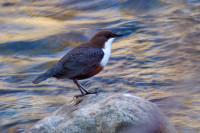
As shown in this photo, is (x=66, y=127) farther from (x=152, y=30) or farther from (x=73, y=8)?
(x=73, y=8)

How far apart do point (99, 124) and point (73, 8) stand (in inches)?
293

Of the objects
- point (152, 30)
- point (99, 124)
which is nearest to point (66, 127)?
point (99, 124)

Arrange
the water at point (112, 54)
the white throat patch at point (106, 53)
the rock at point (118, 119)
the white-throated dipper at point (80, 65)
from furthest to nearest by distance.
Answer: the water at point (112, 54) → the white throat patch at point (106, 53) → the white-throated dipper at point (80, 65) → the rock at point (118, 119)

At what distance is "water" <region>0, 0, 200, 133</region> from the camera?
5.20 metres

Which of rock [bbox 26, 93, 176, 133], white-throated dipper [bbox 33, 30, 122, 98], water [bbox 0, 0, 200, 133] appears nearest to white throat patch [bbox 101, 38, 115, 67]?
white-throated dipper [bbox 33, 30, 122, 98]

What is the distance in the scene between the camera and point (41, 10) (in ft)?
33.1

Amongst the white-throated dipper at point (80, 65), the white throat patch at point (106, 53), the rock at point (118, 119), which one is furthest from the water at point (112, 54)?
the white-throated dipper at point (80, 65)

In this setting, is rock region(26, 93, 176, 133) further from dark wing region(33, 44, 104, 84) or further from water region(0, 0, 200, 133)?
dark wing region(33, 44, 104, 84)

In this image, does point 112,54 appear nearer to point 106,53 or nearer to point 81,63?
point 106,53

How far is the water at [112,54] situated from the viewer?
5203mm

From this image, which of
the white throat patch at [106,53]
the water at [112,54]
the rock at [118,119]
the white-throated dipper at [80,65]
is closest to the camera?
the rock at [118,119]

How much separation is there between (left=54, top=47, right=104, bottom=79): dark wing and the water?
0.87 meters

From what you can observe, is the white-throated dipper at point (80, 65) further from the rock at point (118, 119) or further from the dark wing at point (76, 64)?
the rock at point (118, 119)

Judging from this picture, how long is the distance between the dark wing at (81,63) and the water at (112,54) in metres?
0.87
